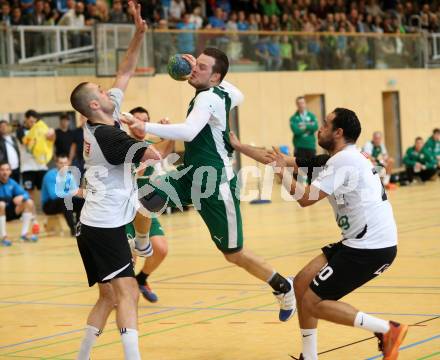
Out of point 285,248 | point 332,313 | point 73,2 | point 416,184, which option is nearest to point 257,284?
point 285,248

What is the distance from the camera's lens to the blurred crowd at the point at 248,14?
25031mm

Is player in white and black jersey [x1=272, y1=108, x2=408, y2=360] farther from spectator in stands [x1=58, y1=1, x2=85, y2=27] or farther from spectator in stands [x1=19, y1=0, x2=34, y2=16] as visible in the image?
spectator in stands [x1=19, y1=0, x2=34, y2=16]

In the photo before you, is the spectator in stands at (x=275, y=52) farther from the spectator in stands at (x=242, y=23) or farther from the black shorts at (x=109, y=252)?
the black shorts at (x=109, y=252)

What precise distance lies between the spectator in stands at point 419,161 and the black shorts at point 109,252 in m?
21.7

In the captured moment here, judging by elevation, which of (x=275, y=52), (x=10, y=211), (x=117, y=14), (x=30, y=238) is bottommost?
(x=30, y=238)

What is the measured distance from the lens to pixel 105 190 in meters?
7.52

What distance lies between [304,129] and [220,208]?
16939mm

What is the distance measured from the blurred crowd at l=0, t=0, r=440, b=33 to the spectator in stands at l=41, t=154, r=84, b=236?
21.6 ft

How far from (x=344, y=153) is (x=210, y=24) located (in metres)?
23.5

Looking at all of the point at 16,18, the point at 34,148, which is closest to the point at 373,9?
the point at 16,18

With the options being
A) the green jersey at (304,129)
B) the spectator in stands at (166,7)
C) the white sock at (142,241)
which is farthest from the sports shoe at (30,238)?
the spectator in stands at (166,7)

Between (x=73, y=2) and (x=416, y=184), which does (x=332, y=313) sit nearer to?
(x=73, y=2)

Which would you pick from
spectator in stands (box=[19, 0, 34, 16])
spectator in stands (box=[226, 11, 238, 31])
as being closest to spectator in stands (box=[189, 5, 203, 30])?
spectator in stands (box=[226, 11, 238, 31])

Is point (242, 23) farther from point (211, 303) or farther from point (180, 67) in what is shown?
point (180, 67)
